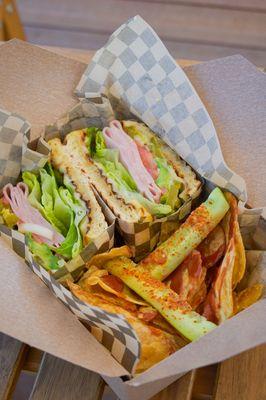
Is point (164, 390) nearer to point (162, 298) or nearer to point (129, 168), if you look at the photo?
point (162, 298)

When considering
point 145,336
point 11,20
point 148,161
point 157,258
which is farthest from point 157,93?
point 11,20

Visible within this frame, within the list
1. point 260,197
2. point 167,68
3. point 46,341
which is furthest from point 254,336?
point 167,68

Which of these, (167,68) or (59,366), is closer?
(59,366)

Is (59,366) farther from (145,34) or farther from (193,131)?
(145,34)

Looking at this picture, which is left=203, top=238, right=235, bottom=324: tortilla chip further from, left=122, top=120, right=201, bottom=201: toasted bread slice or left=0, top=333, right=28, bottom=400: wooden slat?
left=0, top=333, right=28, bottom=400: wooden slat

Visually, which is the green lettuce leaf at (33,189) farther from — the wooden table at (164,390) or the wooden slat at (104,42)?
the wooden slat at (104,42)

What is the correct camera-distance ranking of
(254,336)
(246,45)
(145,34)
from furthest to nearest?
(246,45) → (145,34) → (254,336)
